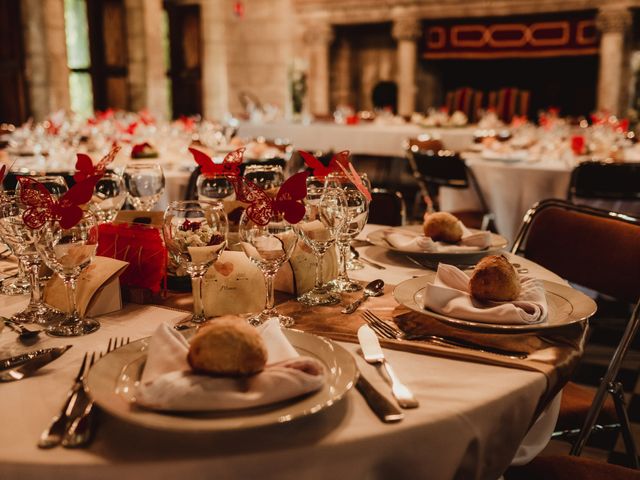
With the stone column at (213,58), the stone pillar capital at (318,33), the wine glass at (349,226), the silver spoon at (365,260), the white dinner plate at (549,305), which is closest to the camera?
the white dinner plate at (549,305)

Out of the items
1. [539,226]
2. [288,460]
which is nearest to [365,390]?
[288,460]

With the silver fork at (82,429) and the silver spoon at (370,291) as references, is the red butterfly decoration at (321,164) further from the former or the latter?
the silver fork at (82,429)

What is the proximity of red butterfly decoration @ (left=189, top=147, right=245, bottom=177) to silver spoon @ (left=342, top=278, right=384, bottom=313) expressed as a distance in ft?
1.24

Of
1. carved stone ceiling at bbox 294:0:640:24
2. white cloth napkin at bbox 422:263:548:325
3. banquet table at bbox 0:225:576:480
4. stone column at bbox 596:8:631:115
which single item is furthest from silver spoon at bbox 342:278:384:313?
carved stone ceiling at bbox 294:0:640:24

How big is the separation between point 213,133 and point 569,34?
6.74 metres

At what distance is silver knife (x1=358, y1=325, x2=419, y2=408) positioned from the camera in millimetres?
993

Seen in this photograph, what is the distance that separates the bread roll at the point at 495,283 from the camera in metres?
1.32

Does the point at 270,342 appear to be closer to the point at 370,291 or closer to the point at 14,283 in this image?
the point at 370,291

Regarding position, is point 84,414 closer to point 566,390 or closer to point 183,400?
point 183,400

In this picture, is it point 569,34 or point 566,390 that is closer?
point 566,390

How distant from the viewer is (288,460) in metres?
0.87

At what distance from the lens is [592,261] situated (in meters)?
1.93

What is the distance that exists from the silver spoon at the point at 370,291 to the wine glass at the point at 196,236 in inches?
11.1

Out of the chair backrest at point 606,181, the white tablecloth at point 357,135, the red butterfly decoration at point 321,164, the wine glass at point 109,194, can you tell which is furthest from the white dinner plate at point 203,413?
the white tablecloth at point 357,135
